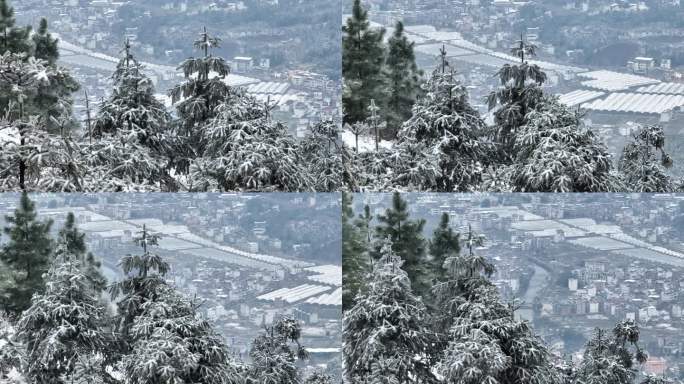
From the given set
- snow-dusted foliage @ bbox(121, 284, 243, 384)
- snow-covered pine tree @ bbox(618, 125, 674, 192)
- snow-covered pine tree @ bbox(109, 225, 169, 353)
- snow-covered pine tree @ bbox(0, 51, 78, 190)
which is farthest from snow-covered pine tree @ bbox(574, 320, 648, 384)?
snow-covered pine tree @ bbox(0, 51, 78, 190)

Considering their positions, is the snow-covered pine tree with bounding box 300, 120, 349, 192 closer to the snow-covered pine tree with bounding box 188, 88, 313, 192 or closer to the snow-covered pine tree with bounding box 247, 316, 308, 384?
the snow-covered pine tree with bounding box 188, 88, 313, 192

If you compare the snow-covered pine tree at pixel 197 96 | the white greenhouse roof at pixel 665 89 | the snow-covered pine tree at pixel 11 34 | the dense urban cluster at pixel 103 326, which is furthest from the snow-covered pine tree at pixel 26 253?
the white greenhouse roof at pixel 665 89

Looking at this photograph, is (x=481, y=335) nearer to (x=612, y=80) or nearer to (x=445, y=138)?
(x=445, y=138)

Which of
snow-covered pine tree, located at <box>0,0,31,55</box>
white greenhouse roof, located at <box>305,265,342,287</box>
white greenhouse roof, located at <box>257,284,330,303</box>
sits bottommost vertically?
white greenhouse roof, located at <box>257,284,330,303</box>

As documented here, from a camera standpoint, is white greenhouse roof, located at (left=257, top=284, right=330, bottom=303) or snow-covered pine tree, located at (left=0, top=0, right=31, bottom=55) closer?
white greenhouse roof, located at (left=257, top=284, right=330, bottom=303)

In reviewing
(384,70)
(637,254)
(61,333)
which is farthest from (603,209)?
(61,333)

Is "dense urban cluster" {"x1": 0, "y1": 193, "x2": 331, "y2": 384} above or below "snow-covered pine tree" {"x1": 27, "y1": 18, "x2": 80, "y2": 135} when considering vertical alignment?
below

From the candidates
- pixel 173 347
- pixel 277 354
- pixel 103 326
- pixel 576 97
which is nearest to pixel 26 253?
pixel 103 326
